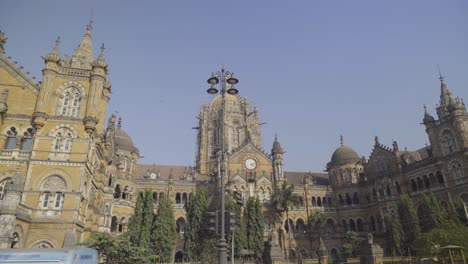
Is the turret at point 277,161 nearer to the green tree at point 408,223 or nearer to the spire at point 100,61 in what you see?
the green tree at point 408,223

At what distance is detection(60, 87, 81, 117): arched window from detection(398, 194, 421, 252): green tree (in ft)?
133

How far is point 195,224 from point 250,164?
1968 cm

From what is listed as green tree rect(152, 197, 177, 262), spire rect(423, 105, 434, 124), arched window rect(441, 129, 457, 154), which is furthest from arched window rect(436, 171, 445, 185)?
green tree rect(152, 197, 177, 262)

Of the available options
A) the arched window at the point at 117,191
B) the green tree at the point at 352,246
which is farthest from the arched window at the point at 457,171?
the arched window at the point at 117,191

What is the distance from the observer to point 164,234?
32562 mm

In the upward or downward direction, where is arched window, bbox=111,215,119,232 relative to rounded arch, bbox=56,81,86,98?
downward

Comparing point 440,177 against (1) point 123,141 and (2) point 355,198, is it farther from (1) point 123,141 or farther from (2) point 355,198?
(1) point 123,141

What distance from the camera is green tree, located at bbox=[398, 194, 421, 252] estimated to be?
36.8 m

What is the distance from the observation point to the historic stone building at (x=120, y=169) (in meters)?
25.4

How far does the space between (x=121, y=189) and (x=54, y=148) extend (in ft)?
63.9

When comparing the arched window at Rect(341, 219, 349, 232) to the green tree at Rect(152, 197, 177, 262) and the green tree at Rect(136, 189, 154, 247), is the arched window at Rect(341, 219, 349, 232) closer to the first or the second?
the green tree at Rect(152, 197, 177, 262)

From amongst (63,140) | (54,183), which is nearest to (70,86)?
(63,140)

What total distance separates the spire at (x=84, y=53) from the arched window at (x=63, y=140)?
30.5ft

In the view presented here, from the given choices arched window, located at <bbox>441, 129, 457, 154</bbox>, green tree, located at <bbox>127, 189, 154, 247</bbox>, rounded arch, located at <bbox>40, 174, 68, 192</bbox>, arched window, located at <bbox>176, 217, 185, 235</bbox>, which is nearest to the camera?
rounded arch, located at <bbox>40, 174, 68, 192</bbox>
